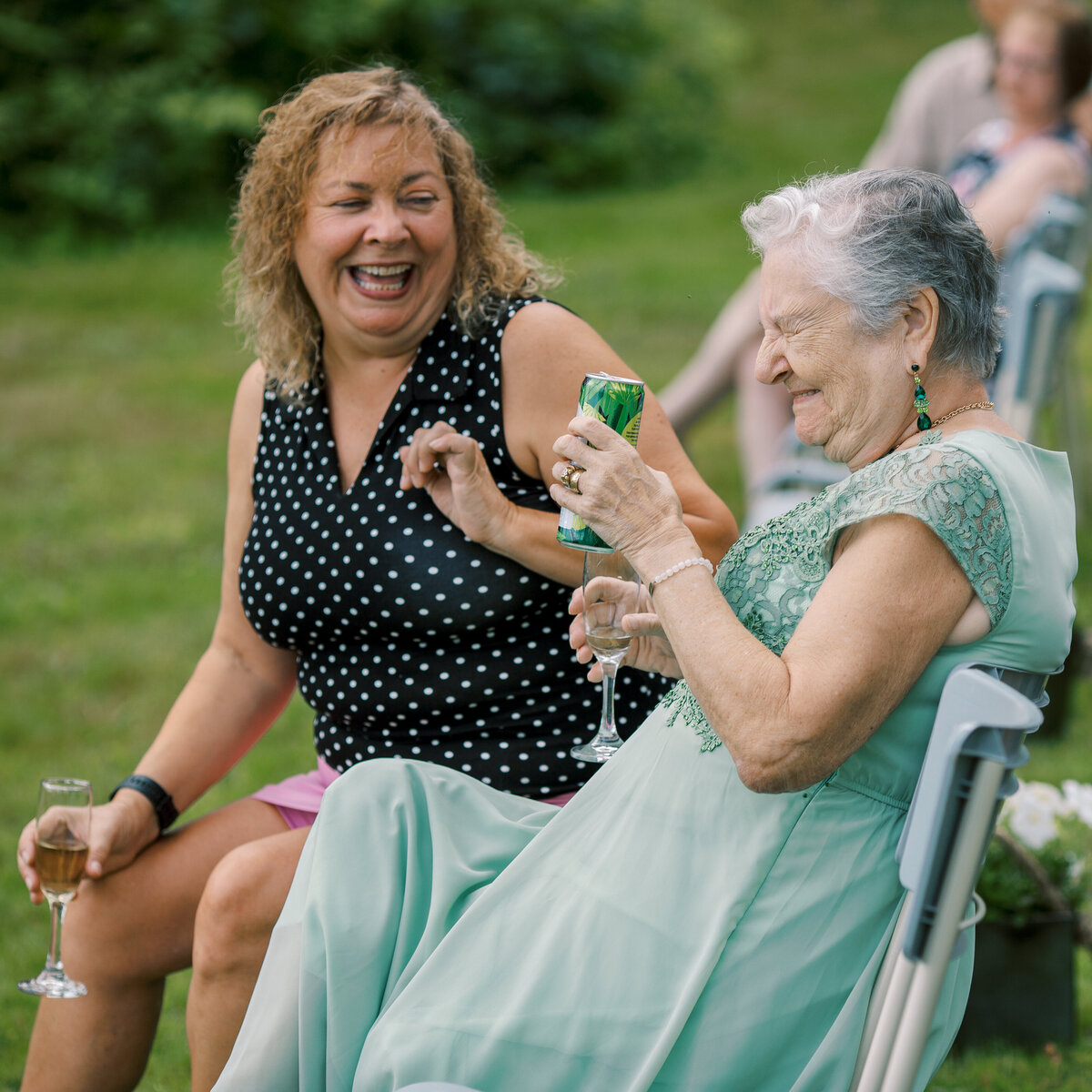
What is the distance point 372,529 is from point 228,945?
2.64 feet

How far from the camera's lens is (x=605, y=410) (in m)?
2.13

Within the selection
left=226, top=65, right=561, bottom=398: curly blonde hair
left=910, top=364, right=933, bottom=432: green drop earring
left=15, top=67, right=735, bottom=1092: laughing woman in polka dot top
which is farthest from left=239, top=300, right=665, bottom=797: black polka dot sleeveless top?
left=910, top=364, right=933, bottom=432: green drop earring

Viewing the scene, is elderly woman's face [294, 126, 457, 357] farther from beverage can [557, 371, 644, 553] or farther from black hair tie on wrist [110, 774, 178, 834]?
black hair tie on wrist [110, 774, 178, 834]

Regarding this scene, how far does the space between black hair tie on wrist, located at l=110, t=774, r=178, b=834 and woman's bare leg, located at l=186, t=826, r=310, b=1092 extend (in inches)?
18.3

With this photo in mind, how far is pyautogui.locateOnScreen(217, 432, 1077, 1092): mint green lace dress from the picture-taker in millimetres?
1919

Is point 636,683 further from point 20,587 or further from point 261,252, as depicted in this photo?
point 20,587

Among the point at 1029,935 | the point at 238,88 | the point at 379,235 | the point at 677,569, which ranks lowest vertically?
the point at 1029,935

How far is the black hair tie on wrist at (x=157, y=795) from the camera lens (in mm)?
2779

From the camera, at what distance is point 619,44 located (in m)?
14.1

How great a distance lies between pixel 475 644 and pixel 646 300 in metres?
7.73

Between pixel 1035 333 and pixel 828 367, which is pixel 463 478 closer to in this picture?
pixel 828 367

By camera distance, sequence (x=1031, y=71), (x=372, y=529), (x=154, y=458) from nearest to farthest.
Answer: (x=372, y=529), (x=1031, y=71), (x=154, y=458)

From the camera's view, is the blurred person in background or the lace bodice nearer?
the lace bodice

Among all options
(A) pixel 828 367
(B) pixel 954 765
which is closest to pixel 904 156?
(A) pixel 828 367
